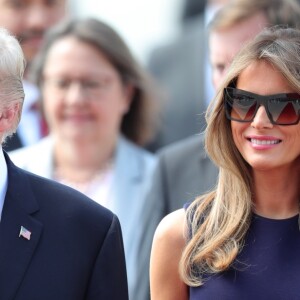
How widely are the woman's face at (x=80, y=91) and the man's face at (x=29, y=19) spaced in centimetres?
62

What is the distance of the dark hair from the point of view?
676cm

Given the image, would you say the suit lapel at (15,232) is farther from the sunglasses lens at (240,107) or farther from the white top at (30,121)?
the white top at (30,121)

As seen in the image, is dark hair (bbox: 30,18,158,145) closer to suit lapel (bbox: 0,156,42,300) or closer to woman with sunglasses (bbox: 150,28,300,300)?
woman with sunglasses (bbox: 150,28,300,300)

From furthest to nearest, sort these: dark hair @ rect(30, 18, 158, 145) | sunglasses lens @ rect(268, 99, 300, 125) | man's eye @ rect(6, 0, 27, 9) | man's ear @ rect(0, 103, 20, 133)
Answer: man's eye @ rect(6, 0, 27, 9) → dark hair @ rect(30, 18, 158, 145) → sunglasses lens @ rect(268, 99, 300, 125) → man's ear @ rect(0, 103, 20, 133)

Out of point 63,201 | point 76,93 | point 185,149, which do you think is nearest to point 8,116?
point 63,201

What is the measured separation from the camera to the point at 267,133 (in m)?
4.41

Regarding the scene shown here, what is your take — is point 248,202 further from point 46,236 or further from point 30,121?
point 30,121

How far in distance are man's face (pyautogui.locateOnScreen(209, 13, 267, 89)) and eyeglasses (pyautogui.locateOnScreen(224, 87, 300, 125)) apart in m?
1.56

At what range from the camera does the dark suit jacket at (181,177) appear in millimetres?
5828

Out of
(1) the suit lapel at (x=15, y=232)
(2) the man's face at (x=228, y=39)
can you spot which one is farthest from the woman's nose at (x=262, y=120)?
(2) the man's face at (x=228, y=39)

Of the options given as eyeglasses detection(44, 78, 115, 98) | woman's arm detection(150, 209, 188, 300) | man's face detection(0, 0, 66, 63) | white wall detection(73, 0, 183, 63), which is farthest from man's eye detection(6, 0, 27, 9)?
woman's arm detection(150, 209, 188, 300)

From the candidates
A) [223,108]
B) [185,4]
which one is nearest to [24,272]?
[223,108]

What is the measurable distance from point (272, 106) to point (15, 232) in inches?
40.7

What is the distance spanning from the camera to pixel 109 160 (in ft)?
22.5
